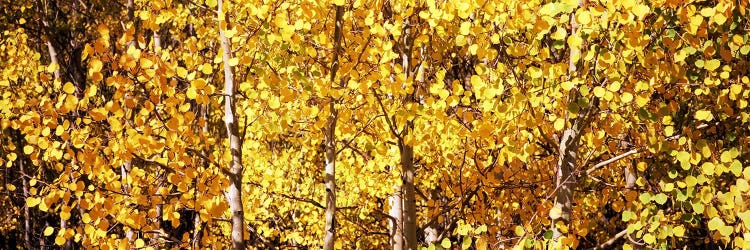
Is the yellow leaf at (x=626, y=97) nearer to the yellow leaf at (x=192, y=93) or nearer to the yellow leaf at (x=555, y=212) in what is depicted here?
the yellow leaf at (x=555, y=212)

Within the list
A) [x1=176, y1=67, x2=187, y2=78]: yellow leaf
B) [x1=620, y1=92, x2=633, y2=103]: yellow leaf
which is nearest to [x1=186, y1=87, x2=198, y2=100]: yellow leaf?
[x1=176, y1=67, x2=187, y2=78]: yellow leaf

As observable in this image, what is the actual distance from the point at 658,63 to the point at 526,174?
4.75 meters

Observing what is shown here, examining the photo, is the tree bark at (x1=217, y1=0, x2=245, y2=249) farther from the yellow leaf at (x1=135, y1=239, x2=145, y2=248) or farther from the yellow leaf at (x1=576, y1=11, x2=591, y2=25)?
the yellow leaf at (x1=576, y1=11, x2=591, y2=25)

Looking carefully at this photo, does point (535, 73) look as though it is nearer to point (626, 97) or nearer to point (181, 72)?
point (626, 97)

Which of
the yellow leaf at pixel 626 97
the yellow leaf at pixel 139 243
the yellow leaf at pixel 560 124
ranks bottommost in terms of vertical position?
the yellow leaf at pixel 139 243

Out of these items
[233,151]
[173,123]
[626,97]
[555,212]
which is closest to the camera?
[626,97]

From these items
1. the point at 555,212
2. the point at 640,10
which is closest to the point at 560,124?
the point at 640,10

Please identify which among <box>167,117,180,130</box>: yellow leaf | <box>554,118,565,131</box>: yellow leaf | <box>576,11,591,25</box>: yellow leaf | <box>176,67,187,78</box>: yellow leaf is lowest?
<box>554,118,565,131</box>: yellow leaf

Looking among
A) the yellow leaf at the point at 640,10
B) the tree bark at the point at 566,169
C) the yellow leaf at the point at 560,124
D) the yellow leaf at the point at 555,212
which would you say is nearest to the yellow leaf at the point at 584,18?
the yellow leaf at the point at 640,10

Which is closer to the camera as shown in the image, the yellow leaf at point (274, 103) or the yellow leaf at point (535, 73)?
the yellow leaf at point (535, 73)

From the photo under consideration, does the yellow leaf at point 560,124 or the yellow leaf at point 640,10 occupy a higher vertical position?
the yellow leaf at point 640,10

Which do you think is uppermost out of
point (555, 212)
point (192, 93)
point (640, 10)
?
point (192, 93)

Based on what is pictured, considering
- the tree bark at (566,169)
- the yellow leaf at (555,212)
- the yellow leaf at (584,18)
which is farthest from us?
the tree bark at (566,169)

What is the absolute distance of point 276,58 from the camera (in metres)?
5.07
